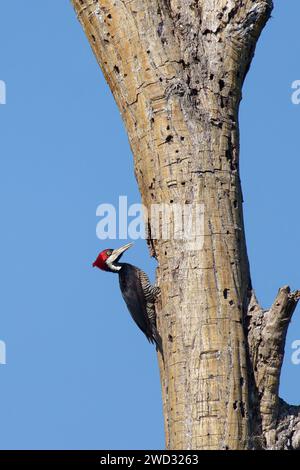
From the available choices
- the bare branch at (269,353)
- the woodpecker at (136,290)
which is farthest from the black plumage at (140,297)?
the bare branch at (269,353)

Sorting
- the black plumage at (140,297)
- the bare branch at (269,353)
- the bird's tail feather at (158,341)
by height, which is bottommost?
the bare branch at (269,353)

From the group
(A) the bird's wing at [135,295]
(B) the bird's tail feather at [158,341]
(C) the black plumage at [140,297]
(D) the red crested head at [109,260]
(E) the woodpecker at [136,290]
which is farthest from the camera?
(D) the red crested head at [109,260]

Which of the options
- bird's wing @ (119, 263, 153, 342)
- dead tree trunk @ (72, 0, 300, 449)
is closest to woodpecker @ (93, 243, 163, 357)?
bird's wing @ (119, 263, 153, 342)

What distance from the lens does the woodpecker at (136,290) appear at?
9703 millimetres

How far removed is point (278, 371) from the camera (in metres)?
8.88

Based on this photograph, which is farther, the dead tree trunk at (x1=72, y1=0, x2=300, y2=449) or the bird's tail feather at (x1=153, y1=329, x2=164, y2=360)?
the bird's tail feather at (x1=153, y1=329, x2=164, y2=360)

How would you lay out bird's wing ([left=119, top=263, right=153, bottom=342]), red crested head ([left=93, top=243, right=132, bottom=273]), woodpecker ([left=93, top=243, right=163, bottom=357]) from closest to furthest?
woodpecker ([left=93, top=243, right=163, bottom=357]), bird's wing ([left=119, top=263, right=153, bottom=342]), red crested head ([left=93, top=243, right=132, bottom=273])

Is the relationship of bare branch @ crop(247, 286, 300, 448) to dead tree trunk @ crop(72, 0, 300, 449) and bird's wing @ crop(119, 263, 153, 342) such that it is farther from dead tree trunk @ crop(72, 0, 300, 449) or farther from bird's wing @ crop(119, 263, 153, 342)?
bird's wing @ crop(119, 263, 153, 342)

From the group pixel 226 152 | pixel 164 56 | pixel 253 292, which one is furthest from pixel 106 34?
pixel 253 292

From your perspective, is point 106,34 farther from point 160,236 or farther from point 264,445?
point 264,445

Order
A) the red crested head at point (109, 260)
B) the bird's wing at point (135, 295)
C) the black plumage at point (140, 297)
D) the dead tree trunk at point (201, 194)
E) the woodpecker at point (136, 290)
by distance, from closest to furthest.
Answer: the dead tree trunk at point (201, 194)
the black plumage at point (140, 297)
the woodpecker at point (136, 290)
the bird's wing at point (135, 295)
the red crested head at point (109, 260)

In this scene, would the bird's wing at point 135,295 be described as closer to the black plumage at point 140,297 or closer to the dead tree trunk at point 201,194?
the black plumage at point 140,297

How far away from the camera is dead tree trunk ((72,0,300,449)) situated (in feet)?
28.7

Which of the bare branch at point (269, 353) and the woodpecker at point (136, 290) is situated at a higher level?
the woodpecker at point (136, 290)
